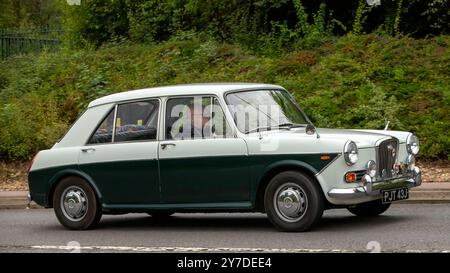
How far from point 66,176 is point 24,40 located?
708 inches

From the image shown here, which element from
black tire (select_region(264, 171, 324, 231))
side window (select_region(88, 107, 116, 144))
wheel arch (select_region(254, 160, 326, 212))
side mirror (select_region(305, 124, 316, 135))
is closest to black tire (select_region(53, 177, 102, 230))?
side window (select_region(88, 107, 116, 144))

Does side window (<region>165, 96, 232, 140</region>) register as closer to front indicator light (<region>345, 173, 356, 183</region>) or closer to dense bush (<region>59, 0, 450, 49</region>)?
front indicator light (<region>345, 173, 356, 183</region>)

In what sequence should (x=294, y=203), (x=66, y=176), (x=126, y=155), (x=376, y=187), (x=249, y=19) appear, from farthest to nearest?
(x=249, y=19)
(x=66, y=176)
(x=126, y=155)
(x=376, y=187)
(x=294, y=203)

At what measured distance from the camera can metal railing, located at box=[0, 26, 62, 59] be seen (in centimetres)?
2752

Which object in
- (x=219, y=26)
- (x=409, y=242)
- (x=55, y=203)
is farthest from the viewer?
(x=219, y=26)

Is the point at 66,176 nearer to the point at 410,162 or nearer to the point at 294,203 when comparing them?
the point at 294,203

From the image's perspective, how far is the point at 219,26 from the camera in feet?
76.8

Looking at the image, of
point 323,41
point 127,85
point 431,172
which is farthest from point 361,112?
point 127,85

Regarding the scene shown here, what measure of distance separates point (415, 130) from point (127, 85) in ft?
23.3

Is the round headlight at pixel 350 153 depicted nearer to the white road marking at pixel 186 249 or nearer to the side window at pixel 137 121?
the white road marking at pixel 186 249

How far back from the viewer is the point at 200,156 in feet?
33.4

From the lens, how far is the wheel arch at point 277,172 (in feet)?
31.4

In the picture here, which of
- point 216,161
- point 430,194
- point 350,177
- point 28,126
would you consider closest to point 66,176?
point 216,161

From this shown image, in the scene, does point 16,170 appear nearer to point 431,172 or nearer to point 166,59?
point 166,59
